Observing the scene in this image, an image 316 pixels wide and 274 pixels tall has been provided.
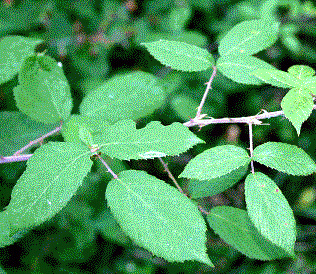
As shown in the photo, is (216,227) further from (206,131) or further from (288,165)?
(206,131)

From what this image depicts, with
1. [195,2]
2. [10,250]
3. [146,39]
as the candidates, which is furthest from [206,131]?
[10,250]

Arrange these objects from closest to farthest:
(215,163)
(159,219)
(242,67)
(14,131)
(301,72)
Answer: (159,219) < (215,163) < (301,72) < (242,67) < (14,131)

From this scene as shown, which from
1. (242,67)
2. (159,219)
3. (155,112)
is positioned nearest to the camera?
(159,219)

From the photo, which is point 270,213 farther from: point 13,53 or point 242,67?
point 13,53

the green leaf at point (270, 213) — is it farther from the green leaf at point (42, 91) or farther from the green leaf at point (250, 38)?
the green leaf at point (42, 91)

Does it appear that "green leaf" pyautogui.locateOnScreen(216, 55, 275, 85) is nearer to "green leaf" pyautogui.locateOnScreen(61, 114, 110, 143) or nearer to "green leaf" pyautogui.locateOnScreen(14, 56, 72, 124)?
"green leaf" pyautogui.locateOnScreen(61, 114, 110, 143)

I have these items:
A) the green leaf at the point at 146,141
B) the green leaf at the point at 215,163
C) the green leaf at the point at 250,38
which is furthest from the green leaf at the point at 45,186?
the green leaf at the point at 250,38

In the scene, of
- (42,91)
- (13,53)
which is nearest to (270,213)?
(42,91)
